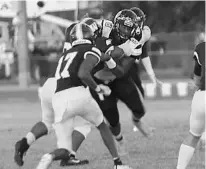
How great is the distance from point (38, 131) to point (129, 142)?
2362 millimetres

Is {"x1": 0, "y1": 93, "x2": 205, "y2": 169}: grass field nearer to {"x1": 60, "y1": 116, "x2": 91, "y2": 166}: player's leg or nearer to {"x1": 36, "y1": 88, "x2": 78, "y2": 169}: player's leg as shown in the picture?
{"x1": 60, "y1": 116, "x2": 91, "y2": 166}: player's leg

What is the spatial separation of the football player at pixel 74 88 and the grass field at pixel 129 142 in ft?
3.56

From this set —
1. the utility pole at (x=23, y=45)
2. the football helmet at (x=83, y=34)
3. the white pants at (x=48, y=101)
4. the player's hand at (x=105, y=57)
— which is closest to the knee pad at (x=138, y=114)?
the white pants at (x=48, y=101)

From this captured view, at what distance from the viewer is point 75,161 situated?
8062mm

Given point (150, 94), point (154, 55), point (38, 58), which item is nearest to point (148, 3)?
point (154, 55)

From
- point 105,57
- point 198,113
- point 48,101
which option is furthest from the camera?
point 48,101

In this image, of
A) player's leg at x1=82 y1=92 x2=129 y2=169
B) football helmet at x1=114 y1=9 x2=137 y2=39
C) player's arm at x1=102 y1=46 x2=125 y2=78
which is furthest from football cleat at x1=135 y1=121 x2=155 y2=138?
player's leg at x1=82 y1=92 x2=129 y2=169

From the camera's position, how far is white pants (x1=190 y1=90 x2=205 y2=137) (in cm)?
657

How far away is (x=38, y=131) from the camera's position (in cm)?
773

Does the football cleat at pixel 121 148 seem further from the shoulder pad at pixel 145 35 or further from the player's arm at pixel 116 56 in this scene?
the shoulder pad at pixel 145 35

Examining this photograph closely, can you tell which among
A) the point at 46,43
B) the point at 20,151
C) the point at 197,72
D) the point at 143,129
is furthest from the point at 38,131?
the point at 46,43

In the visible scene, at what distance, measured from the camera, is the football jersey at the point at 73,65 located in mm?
6938

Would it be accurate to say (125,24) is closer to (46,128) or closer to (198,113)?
(46,128)

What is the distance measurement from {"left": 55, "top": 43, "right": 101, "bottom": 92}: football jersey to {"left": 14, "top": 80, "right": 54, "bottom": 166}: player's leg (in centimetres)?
84
